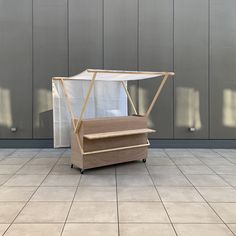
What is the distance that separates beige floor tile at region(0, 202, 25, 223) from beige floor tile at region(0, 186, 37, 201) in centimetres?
16

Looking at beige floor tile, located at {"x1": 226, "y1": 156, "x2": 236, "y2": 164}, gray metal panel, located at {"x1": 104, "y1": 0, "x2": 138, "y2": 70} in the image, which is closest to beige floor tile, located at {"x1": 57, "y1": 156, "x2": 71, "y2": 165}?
gray metal panel, located at {"x1": 104, "y1": 0, "x2": 138, "y2": 70}

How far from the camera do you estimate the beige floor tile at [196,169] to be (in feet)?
15.4

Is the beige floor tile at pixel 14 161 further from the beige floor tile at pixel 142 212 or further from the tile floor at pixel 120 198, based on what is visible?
the beige floor tile at pixel 142 212

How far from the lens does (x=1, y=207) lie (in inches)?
125

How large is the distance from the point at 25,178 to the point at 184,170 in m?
2.78

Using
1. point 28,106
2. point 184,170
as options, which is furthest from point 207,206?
point 28,106

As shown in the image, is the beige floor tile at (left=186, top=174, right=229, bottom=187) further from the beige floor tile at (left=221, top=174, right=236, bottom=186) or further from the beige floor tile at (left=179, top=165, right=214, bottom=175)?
the beige floor tile at (left=179, top=165, right=214, bottom=175)

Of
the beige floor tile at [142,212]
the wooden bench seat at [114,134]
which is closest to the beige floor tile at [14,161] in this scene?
the wooden bench seat at [114,134]

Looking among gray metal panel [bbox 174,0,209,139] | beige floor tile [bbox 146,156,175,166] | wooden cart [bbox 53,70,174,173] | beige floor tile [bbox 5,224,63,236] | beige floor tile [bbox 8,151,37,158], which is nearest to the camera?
beige floor tile [bbox 5,224,63,236]

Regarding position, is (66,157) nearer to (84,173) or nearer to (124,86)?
(84,173)

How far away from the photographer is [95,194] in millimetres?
3627

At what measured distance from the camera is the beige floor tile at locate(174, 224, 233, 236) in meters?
2.58

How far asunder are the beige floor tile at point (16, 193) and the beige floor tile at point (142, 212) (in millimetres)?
1302

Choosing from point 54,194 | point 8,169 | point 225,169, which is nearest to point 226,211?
point 225,169
